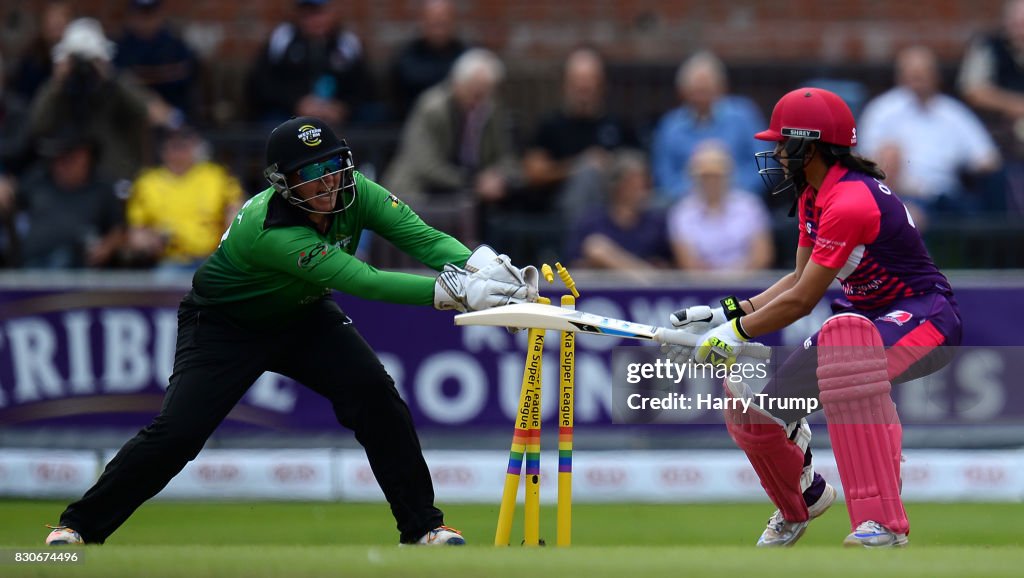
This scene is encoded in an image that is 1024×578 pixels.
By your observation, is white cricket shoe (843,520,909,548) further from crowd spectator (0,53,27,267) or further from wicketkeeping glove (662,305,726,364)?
crowd spectator (0,53,27,267)

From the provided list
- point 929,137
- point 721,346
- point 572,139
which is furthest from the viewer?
point 572,139

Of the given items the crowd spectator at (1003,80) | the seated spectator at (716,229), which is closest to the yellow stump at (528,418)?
the seated spectator at (716,229)

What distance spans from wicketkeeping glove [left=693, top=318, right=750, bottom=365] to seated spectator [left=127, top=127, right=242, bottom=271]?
5415 mm

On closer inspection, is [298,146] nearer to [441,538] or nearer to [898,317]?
[441,538]

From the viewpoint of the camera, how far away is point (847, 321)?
239 inches

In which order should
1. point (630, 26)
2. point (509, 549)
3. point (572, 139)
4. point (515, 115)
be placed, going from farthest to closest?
point (630, 26) → point (515, 115) → point (572, 139) → point (509, 549)

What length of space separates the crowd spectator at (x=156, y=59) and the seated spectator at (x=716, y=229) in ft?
13.5

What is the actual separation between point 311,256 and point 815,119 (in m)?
2.06

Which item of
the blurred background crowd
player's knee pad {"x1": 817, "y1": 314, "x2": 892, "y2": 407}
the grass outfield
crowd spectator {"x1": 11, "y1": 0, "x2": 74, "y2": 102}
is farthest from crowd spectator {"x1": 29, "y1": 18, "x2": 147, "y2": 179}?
player's knee pad {"x1": 817, "y1": 314, "x2": 892, "y2": 407}

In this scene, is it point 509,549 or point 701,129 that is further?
point 701,129

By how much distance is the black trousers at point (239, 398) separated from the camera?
654cm

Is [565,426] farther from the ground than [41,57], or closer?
closer

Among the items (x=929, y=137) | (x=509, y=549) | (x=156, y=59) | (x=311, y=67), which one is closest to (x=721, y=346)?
(x=509, y=549)

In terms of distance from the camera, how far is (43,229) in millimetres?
10953
